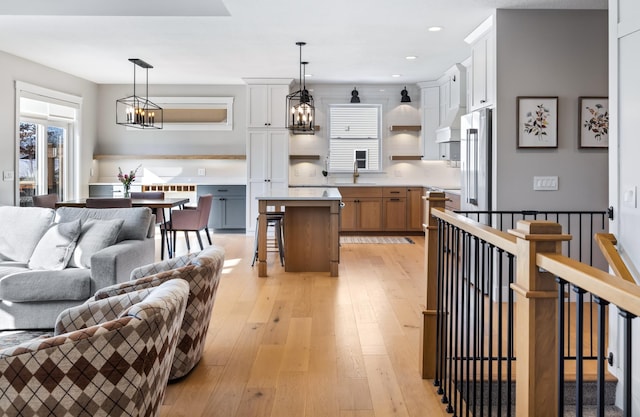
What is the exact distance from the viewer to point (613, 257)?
297 centimetres

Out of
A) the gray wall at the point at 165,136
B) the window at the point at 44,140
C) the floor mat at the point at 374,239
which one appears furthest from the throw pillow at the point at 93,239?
the gray wall at the point at 165,136

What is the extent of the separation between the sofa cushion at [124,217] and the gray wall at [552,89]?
3.06 m

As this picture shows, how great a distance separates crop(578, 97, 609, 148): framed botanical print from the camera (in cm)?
487

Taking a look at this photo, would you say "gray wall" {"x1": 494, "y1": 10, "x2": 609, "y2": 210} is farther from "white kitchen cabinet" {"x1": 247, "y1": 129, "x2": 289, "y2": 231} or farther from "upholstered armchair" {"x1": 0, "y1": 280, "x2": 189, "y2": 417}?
"white kitchen cabinet" {"x1": 247, "y1": 129, "x2": 289, "y2": 231}

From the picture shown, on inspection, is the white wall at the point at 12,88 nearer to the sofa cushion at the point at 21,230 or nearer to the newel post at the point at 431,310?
the sofa cushion at the point at 21,230

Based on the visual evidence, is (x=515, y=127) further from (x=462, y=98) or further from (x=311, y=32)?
(x=462, y=98)

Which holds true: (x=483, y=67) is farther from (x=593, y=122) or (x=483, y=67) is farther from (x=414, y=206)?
(x=414, y=206)

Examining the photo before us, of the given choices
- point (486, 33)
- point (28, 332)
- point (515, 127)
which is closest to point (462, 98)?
point (486, 33)

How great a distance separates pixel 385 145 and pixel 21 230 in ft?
21.6

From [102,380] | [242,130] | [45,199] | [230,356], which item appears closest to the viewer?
[102,380]

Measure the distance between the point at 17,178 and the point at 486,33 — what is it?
6.10 meters

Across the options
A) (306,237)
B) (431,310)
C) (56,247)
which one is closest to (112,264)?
(56,247)

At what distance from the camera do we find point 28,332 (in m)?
3.72

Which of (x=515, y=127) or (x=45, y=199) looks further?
(x=45, y=199)
